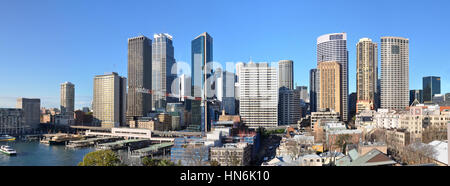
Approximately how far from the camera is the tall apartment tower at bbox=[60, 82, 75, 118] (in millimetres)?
26331

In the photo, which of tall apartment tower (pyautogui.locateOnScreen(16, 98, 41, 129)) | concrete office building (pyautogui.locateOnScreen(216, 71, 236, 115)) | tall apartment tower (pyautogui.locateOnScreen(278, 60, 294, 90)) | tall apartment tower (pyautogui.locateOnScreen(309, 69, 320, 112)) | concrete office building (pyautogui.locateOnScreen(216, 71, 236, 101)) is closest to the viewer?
tall apartment tower (pyautogui.locateOnScreen(16, 98, 41, 129))

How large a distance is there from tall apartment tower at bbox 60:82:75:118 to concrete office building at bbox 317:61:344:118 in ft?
80.4

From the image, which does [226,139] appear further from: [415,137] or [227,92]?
[227,92]

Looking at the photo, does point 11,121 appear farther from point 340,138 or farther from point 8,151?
point 340,138

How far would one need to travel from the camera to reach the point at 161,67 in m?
36.4

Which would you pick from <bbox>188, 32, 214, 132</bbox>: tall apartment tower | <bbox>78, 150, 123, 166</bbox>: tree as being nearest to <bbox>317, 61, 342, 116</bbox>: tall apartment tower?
<bbox>188, 32, 214, 132</bbox>: tall apartment tower

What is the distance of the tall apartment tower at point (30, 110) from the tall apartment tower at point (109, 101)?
15.5 ft

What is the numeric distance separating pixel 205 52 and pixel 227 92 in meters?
6.05

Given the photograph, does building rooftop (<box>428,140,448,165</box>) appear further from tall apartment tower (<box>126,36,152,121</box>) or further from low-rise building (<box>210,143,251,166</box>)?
tall apartment tower (<box>126,36,152,121</box>)

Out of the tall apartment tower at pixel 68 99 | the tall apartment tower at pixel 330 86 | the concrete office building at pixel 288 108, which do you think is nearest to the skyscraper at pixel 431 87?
the tall apartment tower at pixel 330 86

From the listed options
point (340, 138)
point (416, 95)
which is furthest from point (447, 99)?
point (340, 138)

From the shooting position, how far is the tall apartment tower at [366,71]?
2173cm

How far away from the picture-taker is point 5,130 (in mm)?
20281
